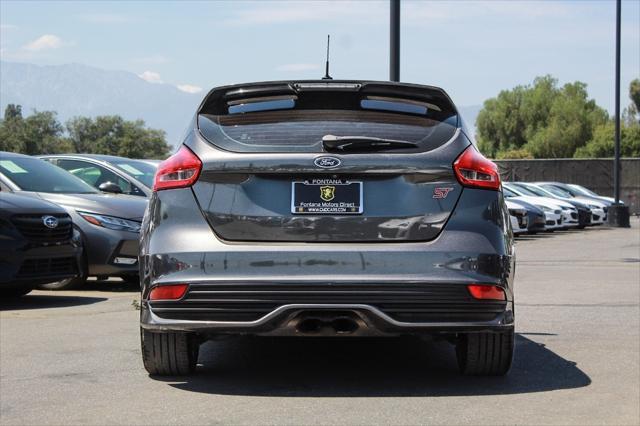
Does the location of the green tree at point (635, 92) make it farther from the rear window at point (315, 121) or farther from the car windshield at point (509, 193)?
the rear window at point (315, 121)

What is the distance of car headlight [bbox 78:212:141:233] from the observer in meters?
12.3

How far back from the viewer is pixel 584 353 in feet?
24.8

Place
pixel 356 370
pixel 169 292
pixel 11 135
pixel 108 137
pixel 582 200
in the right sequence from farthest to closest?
1. pixel 108 137
2. pixel 11 135
3. pixel 582 200
4. pixel 356 370
5. pixel 169 292

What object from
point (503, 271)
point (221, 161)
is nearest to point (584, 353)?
point (503, 271)

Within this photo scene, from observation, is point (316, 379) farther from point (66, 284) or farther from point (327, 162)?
point (66, 284)

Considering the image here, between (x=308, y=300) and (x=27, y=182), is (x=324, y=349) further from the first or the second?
(x=27, y=182)

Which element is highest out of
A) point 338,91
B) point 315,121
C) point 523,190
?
point 338,91

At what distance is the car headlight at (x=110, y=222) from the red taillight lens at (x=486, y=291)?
7194mm

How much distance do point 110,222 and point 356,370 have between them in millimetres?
6185

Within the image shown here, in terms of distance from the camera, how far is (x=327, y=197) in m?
5.70

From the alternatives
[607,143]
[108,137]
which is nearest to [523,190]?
[607,143]

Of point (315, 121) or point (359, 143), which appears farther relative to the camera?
point (315, 121)

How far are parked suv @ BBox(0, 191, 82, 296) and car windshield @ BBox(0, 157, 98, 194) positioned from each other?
1.48 meters

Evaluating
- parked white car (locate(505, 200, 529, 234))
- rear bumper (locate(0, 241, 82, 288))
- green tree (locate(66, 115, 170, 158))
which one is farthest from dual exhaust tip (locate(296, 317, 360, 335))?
green tree (locate(66, 115, 170, 158))
